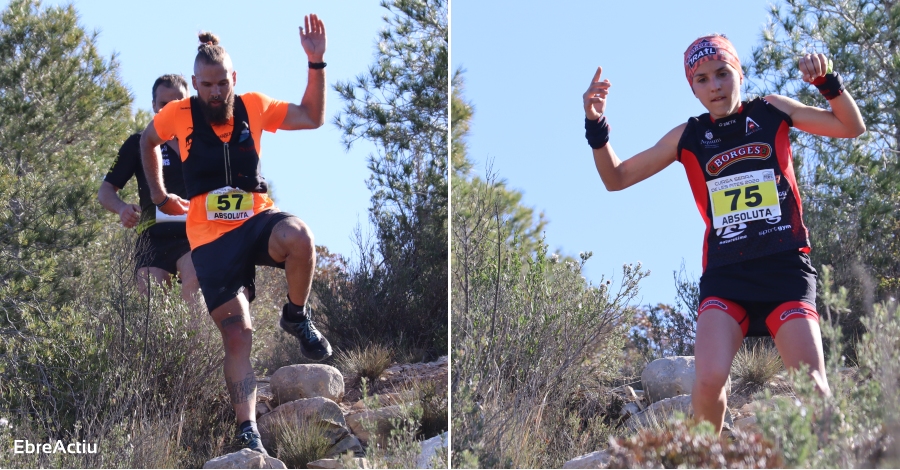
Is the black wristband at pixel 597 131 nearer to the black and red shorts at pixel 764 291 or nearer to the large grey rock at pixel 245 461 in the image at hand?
the black and red shorts at pixel 764 291

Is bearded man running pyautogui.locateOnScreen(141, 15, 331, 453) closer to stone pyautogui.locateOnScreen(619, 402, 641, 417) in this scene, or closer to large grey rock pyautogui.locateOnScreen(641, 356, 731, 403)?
stone pyautogui.locateOnScreen(619, 402, 641, 417)

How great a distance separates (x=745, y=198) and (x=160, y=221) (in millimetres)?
3515

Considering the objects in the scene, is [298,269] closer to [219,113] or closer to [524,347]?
[219,113]

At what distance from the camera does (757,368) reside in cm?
666

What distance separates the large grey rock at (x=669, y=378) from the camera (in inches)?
247

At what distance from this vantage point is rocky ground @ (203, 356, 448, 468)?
179 inches

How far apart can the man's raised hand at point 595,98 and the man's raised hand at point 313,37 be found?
1.34 metres

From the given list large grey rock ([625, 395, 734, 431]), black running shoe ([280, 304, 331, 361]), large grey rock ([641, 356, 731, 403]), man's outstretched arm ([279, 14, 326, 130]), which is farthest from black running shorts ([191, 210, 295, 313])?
large grey rock ([641, 356, 731, 403])

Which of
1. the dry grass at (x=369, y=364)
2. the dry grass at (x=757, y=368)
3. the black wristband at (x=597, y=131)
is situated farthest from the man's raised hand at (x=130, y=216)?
the dry grass at (x=757, y=368)

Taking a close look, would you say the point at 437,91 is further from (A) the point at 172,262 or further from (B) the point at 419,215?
(A) the point at 172,262

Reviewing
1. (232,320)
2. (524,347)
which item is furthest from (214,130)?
(524,347)

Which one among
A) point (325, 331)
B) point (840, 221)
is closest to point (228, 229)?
point (325, 331)

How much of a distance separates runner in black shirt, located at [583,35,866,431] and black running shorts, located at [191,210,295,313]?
1.59 meters

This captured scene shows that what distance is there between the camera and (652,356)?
786 centimetres
